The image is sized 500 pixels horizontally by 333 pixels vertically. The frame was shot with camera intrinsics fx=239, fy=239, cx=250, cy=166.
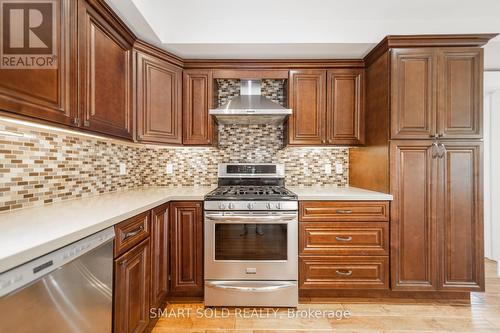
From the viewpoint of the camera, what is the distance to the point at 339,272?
6.87 feet

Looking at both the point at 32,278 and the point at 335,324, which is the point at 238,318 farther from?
the point at 32,278

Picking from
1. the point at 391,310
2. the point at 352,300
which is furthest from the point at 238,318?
the point at 391,310

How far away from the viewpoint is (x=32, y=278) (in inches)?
31.4

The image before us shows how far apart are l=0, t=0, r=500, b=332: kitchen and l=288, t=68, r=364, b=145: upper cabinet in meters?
0.01

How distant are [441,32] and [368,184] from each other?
1.55 meters

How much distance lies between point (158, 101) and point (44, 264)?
1.76 metres

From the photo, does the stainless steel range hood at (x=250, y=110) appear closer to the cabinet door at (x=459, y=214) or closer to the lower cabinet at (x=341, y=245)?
the lower cabinet at (x=341, y=245)

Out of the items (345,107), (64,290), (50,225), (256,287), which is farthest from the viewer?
(345,107)

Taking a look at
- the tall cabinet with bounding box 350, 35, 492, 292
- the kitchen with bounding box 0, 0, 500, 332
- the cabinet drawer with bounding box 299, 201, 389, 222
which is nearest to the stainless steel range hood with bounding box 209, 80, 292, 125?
the kitchen with bounding box 0, 0, 500, 332

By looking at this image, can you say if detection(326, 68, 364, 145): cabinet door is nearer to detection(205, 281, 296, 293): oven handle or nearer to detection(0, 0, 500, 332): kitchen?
detection(0, 0, 500, 332): kitchen

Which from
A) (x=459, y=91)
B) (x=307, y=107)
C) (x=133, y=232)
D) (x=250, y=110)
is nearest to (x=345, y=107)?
(x=307, y=107)

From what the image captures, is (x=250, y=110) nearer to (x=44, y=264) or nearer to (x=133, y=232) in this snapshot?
(x=133, y=232)

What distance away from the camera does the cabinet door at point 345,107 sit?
2479 millimetres

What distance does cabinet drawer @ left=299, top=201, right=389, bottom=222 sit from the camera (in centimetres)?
208
